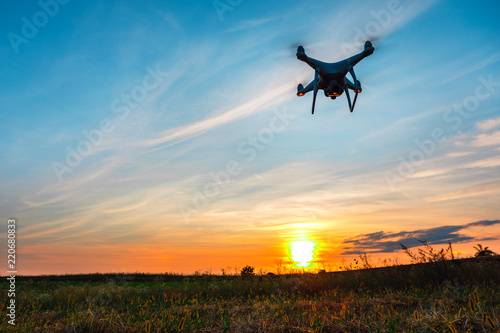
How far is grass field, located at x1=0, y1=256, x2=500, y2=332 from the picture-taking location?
18.0ft

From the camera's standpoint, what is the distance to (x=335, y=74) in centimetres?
1111

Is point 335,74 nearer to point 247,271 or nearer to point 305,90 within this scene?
point 305,90

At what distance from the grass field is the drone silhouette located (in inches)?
245

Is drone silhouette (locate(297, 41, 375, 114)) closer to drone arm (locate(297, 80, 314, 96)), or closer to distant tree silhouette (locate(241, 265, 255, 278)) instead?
drone arm (locate(297, 80, 314, 96))

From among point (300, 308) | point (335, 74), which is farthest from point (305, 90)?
point (300, 308)

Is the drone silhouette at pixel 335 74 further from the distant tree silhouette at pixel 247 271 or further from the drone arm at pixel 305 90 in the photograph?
the distant tree silhouette at pixel 247 271

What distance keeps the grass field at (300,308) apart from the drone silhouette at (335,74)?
6228mm

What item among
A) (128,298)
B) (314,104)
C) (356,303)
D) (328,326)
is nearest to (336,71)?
(314,104)

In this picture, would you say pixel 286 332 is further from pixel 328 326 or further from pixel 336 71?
pixel 336 71

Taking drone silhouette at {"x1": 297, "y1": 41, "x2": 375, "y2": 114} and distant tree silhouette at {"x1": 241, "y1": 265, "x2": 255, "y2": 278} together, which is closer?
drone silhouette at {"x1": 297, "y1": 41, "x2": 375, "y2": 114}

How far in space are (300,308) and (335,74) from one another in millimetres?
7273

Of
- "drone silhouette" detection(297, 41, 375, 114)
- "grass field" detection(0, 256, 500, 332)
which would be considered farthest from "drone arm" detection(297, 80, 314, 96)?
"grass field" detection(0, 256, 500, 332)

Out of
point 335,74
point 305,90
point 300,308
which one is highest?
point 305,90

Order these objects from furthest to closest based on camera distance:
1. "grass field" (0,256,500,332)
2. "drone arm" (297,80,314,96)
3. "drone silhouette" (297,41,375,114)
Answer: "drone arm" (297,80,314,96), "drone silhouette" (297,41,375,114), "grass field" (0,256,500,332)
